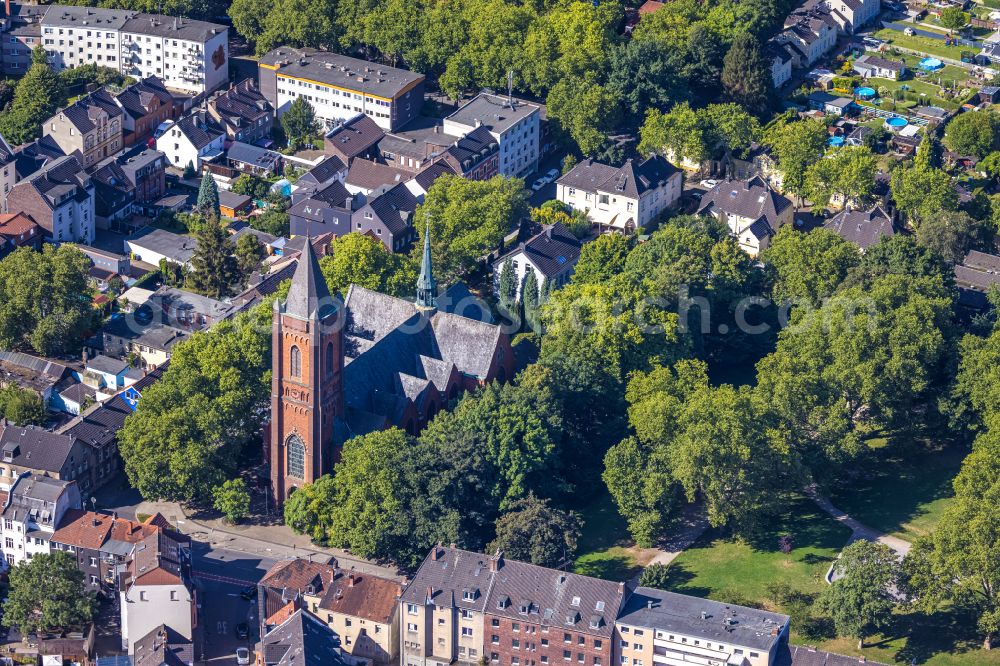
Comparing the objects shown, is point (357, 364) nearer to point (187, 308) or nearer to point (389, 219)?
point (187, 308)

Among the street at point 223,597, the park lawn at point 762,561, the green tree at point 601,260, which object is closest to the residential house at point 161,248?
the green tree at point 601,260

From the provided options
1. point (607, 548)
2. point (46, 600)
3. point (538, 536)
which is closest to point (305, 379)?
point (538, 536)

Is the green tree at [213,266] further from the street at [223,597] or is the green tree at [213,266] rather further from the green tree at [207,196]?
the street at [223,597]

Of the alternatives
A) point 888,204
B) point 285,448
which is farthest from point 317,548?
point 888,204

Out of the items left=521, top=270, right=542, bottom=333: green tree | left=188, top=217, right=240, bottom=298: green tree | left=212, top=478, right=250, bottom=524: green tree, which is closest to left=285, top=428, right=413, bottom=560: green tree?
left=212, top=478, right=250, bottom=524: green tree

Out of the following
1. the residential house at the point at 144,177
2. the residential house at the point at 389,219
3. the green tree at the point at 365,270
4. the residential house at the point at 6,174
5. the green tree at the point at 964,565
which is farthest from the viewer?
the residential house at the point at 144,177

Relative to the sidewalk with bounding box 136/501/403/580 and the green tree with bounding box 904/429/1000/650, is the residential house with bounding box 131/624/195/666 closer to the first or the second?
the sidewalk with bounding box 136/501/403/580

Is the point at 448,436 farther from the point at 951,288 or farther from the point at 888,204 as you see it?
the point at 888,204
